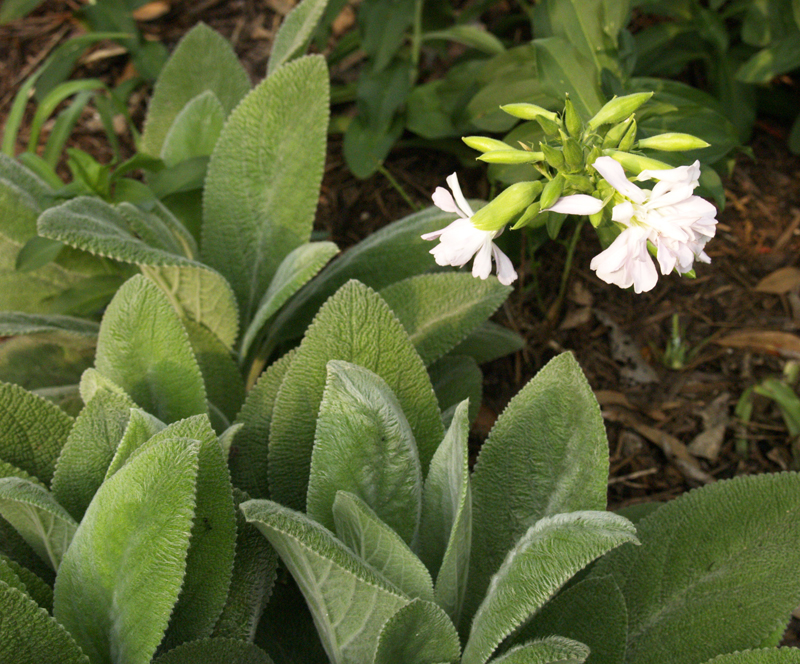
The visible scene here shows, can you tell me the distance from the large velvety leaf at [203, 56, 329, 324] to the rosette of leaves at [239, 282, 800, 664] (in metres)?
0.39

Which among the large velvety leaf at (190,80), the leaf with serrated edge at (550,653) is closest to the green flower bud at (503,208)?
the leaf with serrated edge at (550,653)

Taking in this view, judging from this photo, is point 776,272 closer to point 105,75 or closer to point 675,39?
point 675,39

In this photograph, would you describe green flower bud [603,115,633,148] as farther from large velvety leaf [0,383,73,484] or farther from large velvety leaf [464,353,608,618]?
large velvety leaf [0,383,73,484]

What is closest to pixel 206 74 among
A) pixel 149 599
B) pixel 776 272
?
pixel 149 599

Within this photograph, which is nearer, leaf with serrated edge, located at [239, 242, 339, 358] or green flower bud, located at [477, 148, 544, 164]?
green flower bud, located at [477, 148, 544, 164]

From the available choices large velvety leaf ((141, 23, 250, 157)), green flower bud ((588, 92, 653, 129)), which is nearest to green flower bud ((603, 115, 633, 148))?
green flower bud ((588, 92, 653, 129))

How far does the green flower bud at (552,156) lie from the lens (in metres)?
0.84

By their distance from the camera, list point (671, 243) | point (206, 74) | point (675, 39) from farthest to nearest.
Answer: point (675, 39) → point (206, 74) → point (671, 243)

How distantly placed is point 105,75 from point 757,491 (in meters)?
2.15

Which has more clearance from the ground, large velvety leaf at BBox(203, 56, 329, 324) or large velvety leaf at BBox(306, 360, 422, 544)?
large velvety leaf at BBox(203, 56, 329, 324)

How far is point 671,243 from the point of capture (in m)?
0.80

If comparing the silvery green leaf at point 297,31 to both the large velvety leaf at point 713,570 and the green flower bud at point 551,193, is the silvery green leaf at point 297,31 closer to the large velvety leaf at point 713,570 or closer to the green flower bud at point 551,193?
the green flower bud at point 551,193

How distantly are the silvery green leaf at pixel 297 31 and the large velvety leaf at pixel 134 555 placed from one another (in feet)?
→ 2.92

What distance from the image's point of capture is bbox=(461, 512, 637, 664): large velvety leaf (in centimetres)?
81
